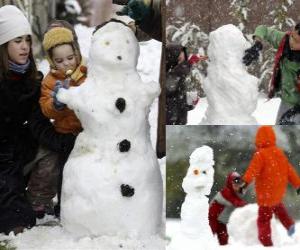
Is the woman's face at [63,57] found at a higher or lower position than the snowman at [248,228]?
higher

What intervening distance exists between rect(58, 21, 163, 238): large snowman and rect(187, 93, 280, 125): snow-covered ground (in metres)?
0.42

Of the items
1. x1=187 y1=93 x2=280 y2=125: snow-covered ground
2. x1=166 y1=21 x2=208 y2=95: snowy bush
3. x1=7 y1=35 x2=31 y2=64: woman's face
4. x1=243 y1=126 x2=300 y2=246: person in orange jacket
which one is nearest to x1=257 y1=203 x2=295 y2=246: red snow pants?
x1=243 y1=126 x2=300 y2=246: person in orange jacket

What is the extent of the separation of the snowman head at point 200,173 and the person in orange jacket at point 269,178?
0.21 metres

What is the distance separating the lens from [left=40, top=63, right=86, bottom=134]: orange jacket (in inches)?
167

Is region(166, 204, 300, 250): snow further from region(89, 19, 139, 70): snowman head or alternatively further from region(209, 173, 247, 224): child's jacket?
region(89, 19, 139, 70): snowman head

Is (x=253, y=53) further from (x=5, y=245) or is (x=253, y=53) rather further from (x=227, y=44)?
(x=5, y=245)

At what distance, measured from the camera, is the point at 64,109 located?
424 centimetres

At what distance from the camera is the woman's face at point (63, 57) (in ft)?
14.4

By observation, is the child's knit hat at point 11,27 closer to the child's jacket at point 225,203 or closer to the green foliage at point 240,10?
the green foliage at point 240,10

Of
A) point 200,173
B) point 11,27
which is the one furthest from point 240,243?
point 11,27

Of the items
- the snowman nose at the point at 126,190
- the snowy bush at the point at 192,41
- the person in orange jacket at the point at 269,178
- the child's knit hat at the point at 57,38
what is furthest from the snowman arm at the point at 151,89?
the person in orange jacket at the point at 269,178

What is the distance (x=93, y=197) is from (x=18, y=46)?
1188 mm

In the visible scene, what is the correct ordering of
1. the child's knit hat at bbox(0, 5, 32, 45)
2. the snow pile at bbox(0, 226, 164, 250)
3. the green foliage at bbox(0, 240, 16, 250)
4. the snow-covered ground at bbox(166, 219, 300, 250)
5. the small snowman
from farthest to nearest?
the child's knit hat at bbox(0, 5, 32, 45)
the green foliage at bbox(0, 240, 16, 250)
the snow pile at bbox(0, 226, 164, 250)
the small snowman
the snow-covered ground at bbox(166, 219, 300, 250)

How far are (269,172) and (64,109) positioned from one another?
4.70ft
